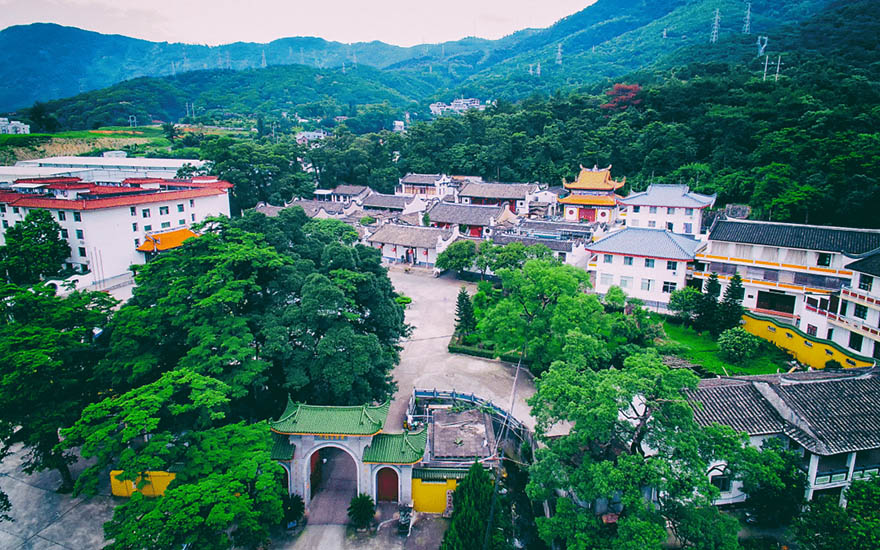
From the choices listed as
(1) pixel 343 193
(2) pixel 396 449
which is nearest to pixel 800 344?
(2) pixel 396 449

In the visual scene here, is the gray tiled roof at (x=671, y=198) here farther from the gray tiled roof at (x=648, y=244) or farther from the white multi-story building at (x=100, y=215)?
the white multi-story building at (x=100, y=215)

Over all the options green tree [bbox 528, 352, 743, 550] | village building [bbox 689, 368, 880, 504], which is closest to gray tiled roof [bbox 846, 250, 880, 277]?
village building [bbox 689, 368, 880, 504]

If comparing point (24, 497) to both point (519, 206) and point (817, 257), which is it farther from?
point (519, 206)

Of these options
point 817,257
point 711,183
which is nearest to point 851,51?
point 711,183

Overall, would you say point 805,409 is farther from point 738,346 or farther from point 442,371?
point 442,371

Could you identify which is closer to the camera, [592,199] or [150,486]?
[150,486]
